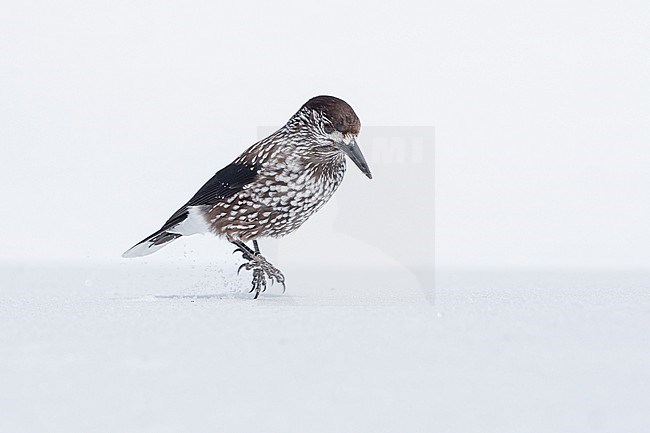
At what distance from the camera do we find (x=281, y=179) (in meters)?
6.99

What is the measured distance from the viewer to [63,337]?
4.74m

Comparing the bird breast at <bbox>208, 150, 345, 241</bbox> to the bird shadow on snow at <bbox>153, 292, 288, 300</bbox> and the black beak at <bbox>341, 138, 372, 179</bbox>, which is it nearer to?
the black beak at <bbox>341, 138, 372, 179</bbox>

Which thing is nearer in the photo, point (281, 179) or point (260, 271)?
point (281, 179)

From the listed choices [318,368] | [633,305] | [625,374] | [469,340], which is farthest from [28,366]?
[633,305]

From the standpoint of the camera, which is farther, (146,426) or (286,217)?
(286,217)

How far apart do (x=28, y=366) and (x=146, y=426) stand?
47.5 inches

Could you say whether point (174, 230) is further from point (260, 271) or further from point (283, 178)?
point (283, 178)

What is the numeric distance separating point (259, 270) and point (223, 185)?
91 cm

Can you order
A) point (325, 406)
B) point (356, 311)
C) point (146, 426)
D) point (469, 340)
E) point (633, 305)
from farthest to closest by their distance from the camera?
point (633, 305), point (356, 311), point (469, 340), point (325, 406), point (146, 426)

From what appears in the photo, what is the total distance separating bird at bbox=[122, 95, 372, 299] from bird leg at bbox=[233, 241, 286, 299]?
0.03 ft

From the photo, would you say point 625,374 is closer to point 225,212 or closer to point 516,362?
point 516,362

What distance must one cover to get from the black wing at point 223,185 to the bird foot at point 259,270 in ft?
1.94

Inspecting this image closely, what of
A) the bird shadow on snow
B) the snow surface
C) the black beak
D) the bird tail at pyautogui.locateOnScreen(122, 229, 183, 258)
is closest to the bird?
the black beak

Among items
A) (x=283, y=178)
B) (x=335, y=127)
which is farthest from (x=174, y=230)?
(x=335, y=127)
